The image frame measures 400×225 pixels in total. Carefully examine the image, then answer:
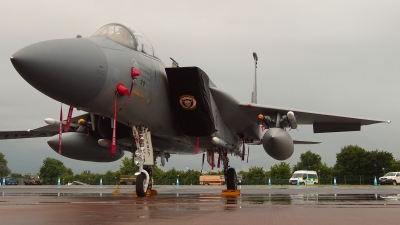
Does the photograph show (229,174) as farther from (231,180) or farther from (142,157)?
(142,157)

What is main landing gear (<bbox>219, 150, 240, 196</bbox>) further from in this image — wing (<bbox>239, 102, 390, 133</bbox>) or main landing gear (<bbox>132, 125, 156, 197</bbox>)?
main landing gear (<bbox>132, 125, 156, 197</bbox>)

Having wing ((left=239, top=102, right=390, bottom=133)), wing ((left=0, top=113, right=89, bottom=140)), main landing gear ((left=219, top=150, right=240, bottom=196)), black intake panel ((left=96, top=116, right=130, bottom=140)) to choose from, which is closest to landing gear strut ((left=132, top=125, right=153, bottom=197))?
black intake panel ((left=96, top=116, right=130, bottom=140))

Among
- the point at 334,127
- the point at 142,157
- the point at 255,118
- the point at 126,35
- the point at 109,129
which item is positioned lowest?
the point at 142,157

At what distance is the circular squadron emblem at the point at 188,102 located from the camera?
37.1 feet

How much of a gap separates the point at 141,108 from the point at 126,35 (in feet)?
5.51

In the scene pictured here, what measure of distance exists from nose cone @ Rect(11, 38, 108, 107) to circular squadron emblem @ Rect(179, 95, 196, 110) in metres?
2.82

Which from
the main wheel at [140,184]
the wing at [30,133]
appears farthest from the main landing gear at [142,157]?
the wing at [30,133]

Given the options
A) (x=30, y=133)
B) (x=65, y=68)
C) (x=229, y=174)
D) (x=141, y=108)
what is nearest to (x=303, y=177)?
(x=229, y=174)

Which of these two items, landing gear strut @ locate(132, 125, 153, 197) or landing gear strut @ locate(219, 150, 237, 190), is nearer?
landing gear strut @ locate(132, 125, 153, 197)

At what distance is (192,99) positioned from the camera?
1133 cm

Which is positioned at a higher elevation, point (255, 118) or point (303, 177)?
point (255, 118)

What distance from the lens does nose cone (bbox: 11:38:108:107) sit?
7859 millimetres

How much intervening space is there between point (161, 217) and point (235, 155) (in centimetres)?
1029

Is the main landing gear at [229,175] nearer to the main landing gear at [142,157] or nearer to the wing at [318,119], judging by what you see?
the wing at [318,119]
